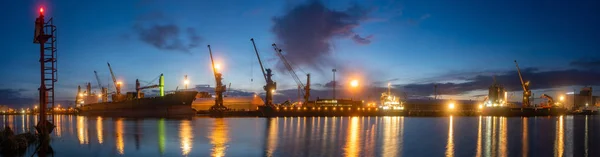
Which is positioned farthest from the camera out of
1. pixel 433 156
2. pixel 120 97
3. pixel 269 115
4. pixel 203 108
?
pixel 203 108

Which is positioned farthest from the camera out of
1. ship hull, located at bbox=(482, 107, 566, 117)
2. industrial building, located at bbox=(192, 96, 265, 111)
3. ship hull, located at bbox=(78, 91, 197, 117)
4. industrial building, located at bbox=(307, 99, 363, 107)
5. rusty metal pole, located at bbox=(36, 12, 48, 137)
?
ship hull, located at bbox=(482, 107, 566, 117)

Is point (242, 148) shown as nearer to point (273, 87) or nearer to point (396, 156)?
point (396, 156)

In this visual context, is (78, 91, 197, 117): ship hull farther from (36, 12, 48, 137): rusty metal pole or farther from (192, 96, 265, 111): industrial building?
(36, 12, 48, 137): rusty metal pole

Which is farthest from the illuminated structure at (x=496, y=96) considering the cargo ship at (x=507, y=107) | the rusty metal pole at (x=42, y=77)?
the rusty metal pole at (x=42, y=77)

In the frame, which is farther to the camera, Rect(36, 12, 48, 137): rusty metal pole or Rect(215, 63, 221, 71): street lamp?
Rect(215, 63, 221, 71): street lamp

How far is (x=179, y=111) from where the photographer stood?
120 metres

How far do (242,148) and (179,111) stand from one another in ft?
303

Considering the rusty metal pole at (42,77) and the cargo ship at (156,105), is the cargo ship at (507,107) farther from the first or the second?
the rusty metal pole at (42,77)

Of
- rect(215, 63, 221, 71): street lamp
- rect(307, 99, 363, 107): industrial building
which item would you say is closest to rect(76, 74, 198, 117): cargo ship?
rect(215, 63, 221, 71): street lamp

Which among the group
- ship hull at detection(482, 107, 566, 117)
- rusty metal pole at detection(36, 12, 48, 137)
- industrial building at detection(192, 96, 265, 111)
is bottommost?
ship hull at detection(482, 107, 566, 117)

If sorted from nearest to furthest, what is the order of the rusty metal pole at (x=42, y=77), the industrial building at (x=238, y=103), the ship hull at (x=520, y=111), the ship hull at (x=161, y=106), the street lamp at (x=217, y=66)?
the rusty metal pole at (x=42, y=77), the ship hull at (x=161, y=106), the street lamp at (x=217, y=66), the industrial building at (x=238, y=103), the ship hull at (x=520, y=111)

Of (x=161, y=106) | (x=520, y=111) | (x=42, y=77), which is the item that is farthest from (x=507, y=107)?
(x=42, y=77)

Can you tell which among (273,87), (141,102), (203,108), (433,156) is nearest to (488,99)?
(273,87)

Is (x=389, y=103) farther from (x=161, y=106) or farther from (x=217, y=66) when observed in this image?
(x=161, y=106)
